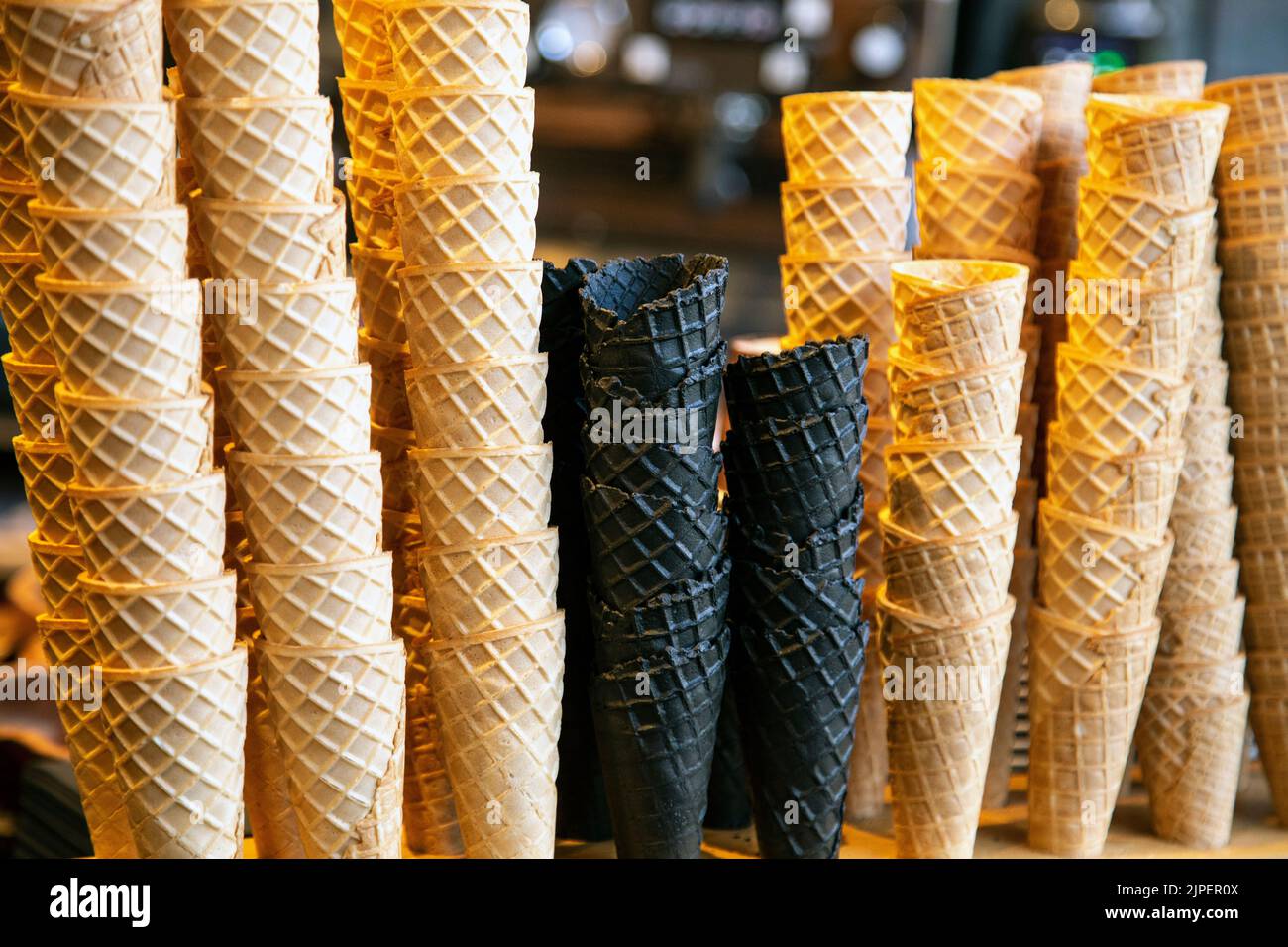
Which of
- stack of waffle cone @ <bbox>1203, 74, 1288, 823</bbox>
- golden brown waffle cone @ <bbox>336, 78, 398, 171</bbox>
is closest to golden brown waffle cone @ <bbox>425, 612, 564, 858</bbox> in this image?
golden brown waffle cone @ <bbox>336, 78, 398, 171</bbox>

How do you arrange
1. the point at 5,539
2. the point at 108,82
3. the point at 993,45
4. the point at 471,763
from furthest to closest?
the point at 993,45 < the point at 5,539 < the point at 471,763 < the point at 108,82

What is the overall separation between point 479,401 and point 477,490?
0.37ft

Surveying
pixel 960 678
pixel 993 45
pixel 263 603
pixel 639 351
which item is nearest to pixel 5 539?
pixel 263 603

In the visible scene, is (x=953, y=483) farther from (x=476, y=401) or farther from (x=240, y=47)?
(x=240, y=47)

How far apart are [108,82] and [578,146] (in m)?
4.38

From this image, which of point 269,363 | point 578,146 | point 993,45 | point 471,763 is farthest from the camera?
point 578,146

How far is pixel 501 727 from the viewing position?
65.6 inches

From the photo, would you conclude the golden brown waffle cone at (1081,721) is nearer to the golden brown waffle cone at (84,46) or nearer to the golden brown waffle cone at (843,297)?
the golden brown waffle cone at (843,297)

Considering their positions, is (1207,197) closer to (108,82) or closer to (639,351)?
(639,351)

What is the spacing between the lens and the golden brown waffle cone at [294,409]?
1.54 m

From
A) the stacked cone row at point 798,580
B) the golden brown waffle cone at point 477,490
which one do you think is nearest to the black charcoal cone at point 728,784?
the stacked cone row at point 798,580

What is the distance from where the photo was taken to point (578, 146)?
567 cm

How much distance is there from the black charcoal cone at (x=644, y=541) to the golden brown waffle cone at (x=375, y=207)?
1.46 ft

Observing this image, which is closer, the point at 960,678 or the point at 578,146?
the point at 960,678
